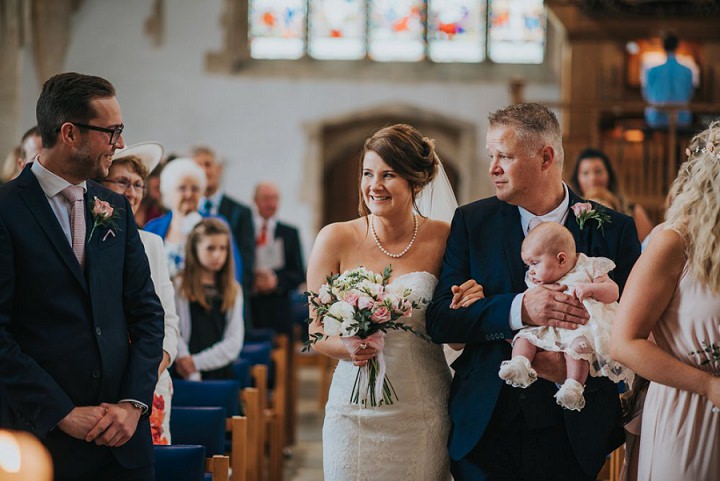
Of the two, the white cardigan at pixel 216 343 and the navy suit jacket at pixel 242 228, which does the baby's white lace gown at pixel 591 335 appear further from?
the navy suit jacket at pixel 242 228

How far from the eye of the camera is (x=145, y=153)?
4.35 meters

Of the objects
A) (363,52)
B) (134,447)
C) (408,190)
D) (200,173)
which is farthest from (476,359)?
(363,52)

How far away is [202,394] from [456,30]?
405 inches

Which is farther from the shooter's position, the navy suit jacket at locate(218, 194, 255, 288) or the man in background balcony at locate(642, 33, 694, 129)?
the man in background balcony at locate(642, 33, 694, 129)

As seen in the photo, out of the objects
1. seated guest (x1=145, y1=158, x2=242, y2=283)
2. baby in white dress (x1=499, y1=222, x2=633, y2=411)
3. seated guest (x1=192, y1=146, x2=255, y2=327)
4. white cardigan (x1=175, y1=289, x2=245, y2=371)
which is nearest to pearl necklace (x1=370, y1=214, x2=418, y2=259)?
baby in white dress (x1=499, y1=222, x2=633, y2=411)

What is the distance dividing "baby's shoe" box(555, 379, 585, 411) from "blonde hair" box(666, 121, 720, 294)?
47cm

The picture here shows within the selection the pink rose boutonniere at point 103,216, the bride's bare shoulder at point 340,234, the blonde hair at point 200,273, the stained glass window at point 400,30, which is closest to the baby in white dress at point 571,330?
the bride's bare shoulder at point 340,234

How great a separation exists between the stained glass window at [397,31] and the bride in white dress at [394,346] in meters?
10.9

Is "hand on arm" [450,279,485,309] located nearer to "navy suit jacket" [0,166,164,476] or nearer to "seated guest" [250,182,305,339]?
"navy suit jacket" [0,166,164,476]

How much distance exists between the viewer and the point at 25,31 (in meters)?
12.3

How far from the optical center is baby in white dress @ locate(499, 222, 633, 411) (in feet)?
9.90

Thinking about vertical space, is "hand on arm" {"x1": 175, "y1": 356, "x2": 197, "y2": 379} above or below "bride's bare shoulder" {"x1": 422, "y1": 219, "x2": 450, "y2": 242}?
below

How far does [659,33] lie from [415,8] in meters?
3.75

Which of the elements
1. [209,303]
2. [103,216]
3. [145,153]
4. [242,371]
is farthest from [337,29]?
[103,216]
